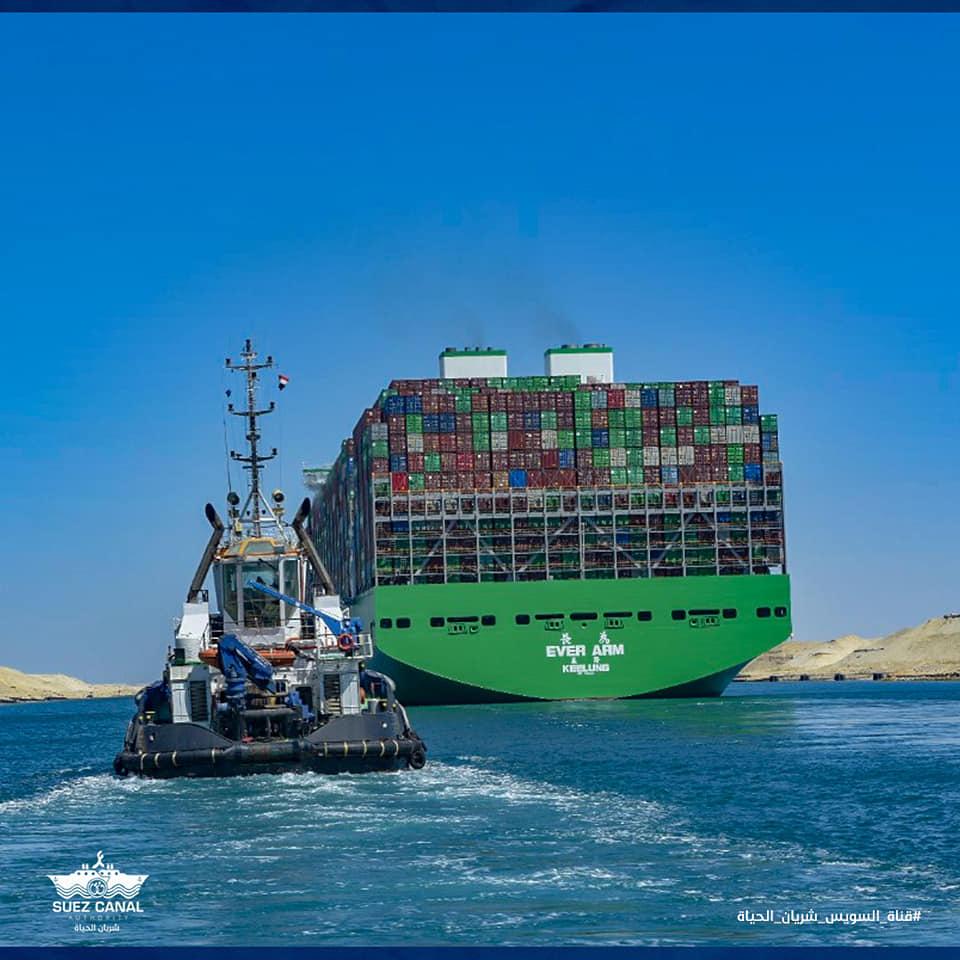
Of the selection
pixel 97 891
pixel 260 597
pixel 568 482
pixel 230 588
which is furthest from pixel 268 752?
pixel 568 482

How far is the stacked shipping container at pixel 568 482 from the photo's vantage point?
71062mm

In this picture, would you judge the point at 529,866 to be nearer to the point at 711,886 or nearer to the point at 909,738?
the point at 711,886

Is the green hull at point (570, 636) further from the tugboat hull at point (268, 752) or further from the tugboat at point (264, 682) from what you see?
the tugboat hull at point (268, 752)

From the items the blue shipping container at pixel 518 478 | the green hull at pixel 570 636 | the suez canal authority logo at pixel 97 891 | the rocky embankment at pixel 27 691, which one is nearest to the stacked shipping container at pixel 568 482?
the blue shipping container at pixel 518 478

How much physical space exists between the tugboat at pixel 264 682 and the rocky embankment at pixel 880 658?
4011 inches

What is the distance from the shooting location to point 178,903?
651 inches

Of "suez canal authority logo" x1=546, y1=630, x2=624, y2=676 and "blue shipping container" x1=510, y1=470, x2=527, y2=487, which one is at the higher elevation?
"blue shipping container" x1=510, y1=470, x2=527, y2=487

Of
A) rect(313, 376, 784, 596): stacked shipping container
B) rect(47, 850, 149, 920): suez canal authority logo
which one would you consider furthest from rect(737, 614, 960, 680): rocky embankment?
rect(47, 850, 149, 920): suez canal authority logo

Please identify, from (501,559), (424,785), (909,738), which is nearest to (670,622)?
(501,559)

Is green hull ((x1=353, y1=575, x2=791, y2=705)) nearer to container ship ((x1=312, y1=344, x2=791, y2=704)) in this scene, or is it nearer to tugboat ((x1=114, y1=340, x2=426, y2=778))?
container ship ((x1=312, y1=344, x2=791, y2=704))

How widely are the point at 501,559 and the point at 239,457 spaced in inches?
1318

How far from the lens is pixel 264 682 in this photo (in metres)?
32.1

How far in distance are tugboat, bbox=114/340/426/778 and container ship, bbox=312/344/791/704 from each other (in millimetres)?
30098

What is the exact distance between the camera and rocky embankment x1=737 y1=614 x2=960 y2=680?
453 feet
